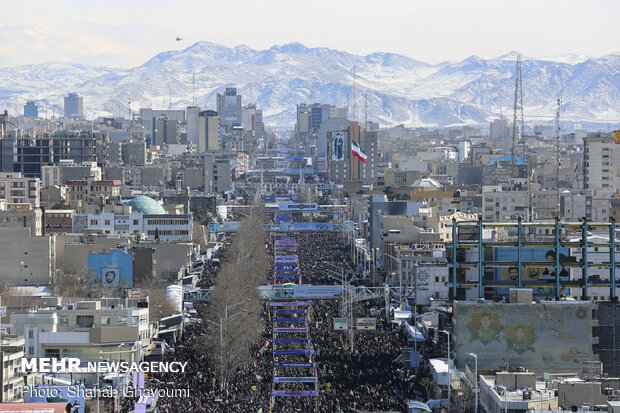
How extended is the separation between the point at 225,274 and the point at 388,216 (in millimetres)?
20623

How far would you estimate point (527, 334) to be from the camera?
44.4 meters

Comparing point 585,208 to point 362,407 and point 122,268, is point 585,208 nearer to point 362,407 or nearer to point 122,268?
point 122,268

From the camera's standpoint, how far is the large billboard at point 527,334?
44.2 metres

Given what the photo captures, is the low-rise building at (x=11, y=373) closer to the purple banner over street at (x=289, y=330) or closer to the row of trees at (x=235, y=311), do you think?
the row of trees at (x=235, y=311)

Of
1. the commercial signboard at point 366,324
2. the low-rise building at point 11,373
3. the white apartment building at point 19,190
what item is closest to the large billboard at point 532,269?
the commercial signboard at point 366,324

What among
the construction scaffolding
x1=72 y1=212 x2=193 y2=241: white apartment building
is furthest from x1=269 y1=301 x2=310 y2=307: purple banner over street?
x1=72 y1=212 x2=193 y2=241: white apartment building

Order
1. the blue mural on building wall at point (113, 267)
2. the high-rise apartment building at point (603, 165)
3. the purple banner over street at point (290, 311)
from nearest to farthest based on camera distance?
the purple banner over street at point (290, 311)
the blue mural on building wall at point (113, 267)
the high-rise apartment building at point (603, 165)

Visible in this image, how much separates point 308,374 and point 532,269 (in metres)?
7.93

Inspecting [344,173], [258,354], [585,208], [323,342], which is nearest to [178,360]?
[258,354]

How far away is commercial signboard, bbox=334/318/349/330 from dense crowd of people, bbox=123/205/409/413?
0.25 m

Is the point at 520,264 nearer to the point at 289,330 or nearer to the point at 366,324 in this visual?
the point at 366,324

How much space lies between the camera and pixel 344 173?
193 meters

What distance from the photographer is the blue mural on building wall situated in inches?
2712

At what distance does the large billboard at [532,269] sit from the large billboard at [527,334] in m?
2.84
